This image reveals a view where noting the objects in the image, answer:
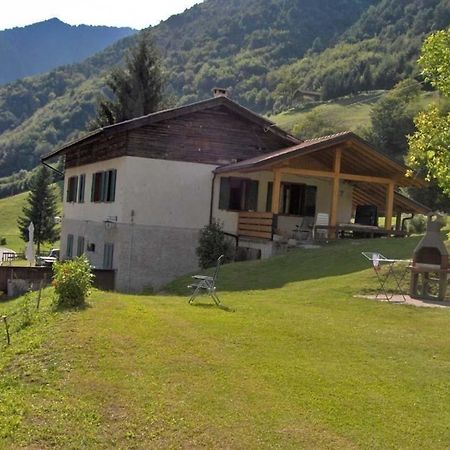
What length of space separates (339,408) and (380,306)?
20.2ft

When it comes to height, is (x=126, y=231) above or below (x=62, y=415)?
above

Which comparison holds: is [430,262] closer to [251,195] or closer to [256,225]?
[256,225]

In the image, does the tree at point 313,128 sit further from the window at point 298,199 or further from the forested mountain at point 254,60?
the window at point 298,199

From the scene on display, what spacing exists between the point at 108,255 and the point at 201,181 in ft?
14.3

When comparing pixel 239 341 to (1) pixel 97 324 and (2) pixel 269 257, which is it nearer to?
(1) pixel 97 324

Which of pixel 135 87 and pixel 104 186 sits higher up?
pixel 135 87

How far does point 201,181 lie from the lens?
24078 mm

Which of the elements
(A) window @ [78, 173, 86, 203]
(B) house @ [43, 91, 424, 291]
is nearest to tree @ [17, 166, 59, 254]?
(A) window @ [78, 173, 86, 203]

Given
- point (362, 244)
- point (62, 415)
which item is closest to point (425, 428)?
point (62, 415)

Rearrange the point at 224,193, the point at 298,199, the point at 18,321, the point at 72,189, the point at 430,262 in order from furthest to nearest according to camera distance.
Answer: the point at 72,189 → the point at 298,199 → the point at 224,193 → the point at 430,262 → the point at 18,321

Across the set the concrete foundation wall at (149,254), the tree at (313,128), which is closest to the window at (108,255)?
the concrete foundation wall at (149,254)

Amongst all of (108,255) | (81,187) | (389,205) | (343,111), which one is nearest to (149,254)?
(108,255)

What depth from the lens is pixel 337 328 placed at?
1048 cm

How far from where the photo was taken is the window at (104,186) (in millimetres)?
24344
